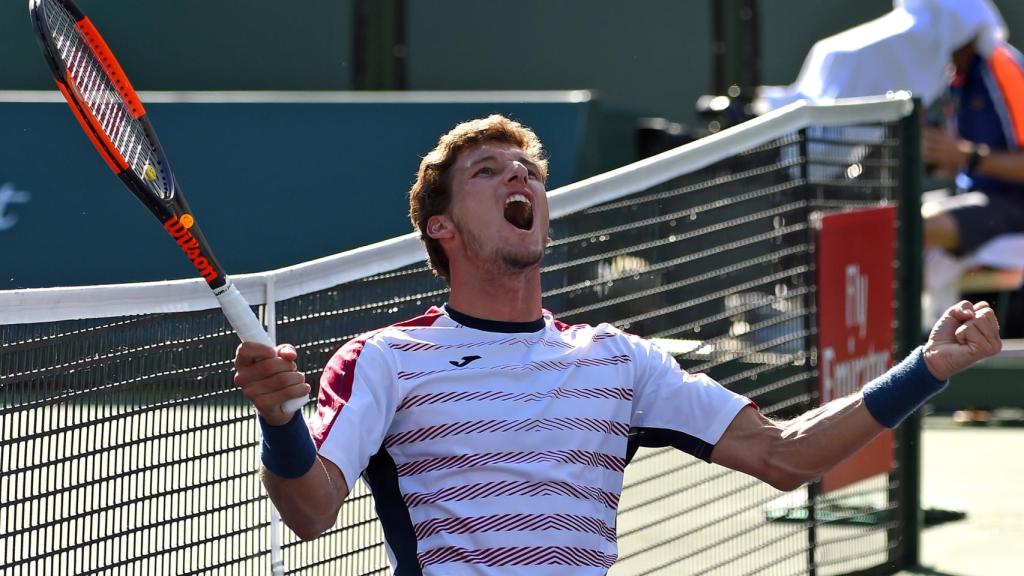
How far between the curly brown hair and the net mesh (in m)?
0.43

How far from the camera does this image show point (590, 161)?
32.4ft

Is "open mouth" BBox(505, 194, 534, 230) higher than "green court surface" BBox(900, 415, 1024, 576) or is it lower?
lower

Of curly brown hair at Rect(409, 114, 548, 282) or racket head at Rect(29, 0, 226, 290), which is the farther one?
curly brown hair at Rect(409, 114, 548, 282)

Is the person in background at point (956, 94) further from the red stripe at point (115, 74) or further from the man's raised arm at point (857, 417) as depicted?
the red stripe at point (115, 74)

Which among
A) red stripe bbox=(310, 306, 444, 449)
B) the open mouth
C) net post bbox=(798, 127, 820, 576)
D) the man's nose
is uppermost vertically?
net post bbox=(798, 127, 820, 576)

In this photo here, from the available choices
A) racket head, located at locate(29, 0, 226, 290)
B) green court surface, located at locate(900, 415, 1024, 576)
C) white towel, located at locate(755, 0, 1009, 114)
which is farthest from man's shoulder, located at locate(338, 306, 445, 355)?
white towel, located at locate(755, 0, 1009, 114)

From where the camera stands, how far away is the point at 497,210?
11.0 feet

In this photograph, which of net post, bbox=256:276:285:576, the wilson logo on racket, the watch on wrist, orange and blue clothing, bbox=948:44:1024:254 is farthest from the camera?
orange and blue clothing, bbox=948:44:1024:254

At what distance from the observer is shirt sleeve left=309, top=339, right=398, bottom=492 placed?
303cm

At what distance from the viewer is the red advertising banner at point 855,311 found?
5715 mm

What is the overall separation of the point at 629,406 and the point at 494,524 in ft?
1.33

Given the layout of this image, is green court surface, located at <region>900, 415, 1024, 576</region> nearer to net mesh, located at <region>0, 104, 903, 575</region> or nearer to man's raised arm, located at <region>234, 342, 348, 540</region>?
net mesh, located at <region>0, 104, 903, 575</region>

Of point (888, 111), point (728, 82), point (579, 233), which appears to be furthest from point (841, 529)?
point (728, 82)

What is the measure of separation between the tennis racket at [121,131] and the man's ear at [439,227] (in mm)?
636
